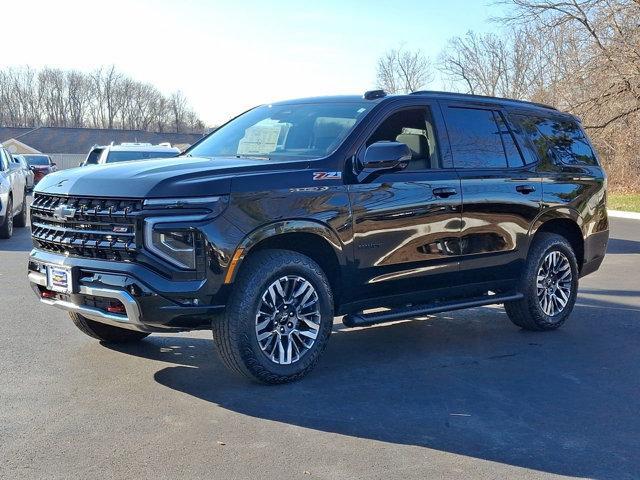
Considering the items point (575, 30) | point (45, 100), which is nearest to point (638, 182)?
point (575, 30)

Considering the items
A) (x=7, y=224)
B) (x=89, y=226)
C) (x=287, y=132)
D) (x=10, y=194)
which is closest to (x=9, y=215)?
(x=7, y=224)

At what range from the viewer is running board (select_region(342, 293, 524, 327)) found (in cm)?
565

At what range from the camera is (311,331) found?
5426 millimetres

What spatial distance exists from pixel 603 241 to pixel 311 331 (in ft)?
13.1

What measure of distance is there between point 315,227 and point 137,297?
133cm

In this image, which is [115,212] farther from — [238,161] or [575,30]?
[575,30]

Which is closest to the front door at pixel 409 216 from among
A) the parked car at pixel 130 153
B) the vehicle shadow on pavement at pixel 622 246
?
the vehicle shadow on pavement at pixel 622 246

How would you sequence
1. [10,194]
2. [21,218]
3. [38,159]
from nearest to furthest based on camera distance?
[10,194], [21,218], [38,159]

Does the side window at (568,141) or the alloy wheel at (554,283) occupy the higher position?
the side window at (568,141)

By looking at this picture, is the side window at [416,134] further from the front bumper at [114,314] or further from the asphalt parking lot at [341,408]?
the front bumper at [114,314]

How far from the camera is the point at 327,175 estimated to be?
18.0 ft

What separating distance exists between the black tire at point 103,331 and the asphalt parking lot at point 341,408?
132 millimetres

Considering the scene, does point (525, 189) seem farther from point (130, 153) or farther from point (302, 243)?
point (130, 153)

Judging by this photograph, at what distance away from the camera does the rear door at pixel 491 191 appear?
6.42 meters
